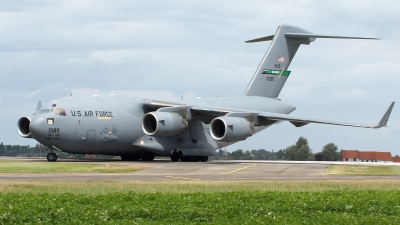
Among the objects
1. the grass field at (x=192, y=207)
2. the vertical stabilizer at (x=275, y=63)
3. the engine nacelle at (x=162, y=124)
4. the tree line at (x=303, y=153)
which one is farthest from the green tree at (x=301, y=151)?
the grass field at (x=192, y=207)

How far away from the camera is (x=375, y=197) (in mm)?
15641

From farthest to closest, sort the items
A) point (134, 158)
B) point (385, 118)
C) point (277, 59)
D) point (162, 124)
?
point (277, 59)
point (134, 158)
point (385, 118)
point (162, 124)

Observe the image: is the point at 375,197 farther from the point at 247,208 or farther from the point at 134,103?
the point at 134,103

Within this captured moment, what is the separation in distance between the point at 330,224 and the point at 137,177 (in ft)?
38.9

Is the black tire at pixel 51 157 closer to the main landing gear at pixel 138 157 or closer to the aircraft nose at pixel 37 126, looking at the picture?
the aircraft nose at pixel 37 126

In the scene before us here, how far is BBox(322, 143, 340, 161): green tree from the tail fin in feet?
25.5

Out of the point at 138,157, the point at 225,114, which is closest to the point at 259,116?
the point at 225,114

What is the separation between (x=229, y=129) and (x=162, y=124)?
3301mm

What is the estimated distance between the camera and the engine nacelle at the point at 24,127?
3500 cm

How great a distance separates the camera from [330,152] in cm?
4797

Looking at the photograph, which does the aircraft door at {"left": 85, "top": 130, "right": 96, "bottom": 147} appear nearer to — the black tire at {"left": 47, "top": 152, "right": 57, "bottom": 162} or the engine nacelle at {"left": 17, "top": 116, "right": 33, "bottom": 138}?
the black tire at {"left": 47, "top": 152, "right": 57, "bottom": 162}

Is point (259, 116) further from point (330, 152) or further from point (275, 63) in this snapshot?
point (330, 152)

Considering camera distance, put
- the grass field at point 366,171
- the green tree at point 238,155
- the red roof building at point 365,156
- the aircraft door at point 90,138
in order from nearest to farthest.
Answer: the grass field at point 366,171 < the aircraft door at point 90,138 < the green tree at point 238,155 < the red roof building at point 365,156

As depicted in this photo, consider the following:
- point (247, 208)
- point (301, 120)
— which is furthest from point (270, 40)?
point (247, 208)
